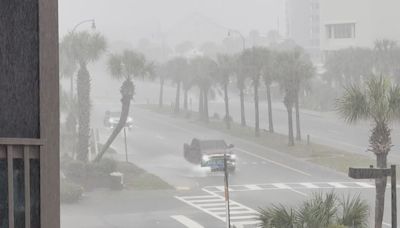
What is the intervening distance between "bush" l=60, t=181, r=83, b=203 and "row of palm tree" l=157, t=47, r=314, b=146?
72.7ft

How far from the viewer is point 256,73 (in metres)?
69.3

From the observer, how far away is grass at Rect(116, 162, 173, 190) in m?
43.6

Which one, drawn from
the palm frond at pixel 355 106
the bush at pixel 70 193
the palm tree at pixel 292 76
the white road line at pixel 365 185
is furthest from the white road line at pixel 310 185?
the palm frond at pixel 355 106

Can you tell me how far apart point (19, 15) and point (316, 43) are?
193m

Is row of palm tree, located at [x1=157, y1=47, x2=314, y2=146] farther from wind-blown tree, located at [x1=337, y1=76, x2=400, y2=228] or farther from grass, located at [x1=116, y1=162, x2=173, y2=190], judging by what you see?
wind-blown tree, located at [x1=337, y1=76, x2=400, y2=228]

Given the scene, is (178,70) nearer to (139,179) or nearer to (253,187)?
(139,179)

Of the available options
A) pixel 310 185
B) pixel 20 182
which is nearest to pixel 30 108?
pixel 20 182

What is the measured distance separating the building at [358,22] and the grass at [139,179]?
74.7 m

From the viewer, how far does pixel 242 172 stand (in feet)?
161

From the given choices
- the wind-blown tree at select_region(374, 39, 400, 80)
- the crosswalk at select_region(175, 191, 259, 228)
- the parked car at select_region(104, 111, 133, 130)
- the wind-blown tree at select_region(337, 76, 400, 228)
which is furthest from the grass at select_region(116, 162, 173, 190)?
the wind-blown tree at select_region(374, 39, 400, 80)

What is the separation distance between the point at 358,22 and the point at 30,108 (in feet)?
369

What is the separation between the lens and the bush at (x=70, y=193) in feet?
128

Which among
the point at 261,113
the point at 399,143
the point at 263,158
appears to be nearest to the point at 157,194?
the point at 263,158

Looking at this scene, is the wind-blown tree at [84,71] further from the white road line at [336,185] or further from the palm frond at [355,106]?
the palm frond at [355,106]
